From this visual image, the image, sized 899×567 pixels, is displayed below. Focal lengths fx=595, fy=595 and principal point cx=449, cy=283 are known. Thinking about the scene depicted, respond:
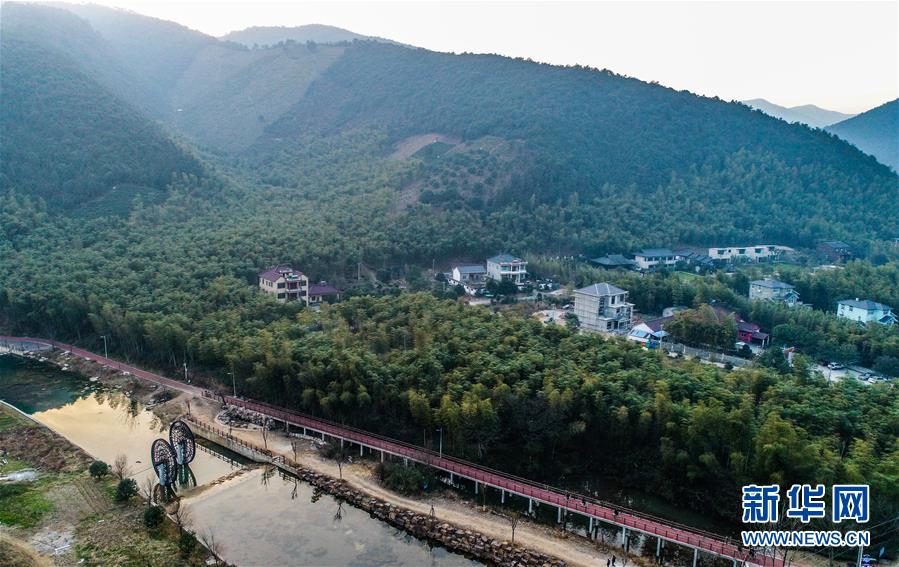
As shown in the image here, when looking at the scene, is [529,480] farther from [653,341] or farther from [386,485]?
[653,341]

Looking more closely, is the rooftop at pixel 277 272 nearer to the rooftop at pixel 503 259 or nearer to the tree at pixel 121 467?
the rooftop at pixel 503 259

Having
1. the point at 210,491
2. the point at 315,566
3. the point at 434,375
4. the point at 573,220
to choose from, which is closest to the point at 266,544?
the point at 315,566

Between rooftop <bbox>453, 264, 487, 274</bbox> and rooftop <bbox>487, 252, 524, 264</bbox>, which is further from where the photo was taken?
rooftop <bbox>487, 252, 524, 264</bbox>

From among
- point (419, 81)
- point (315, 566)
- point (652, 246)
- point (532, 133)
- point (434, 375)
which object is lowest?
point (315, 566)

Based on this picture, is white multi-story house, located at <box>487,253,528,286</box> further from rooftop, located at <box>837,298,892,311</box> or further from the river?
the river

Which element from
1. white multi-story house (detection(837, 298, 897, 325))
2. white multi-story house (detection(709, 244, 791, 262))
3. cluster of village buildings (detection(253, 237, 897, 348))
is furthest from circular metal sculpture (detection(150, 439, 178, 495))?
white multi-story house (detection(709, 244, 791, 262))

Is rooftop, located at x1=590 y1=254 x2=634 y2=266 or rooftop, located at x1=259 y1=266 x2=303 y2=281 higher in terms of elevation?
rooftop, located at x1=590 y1=254 x2=634 y2=266
